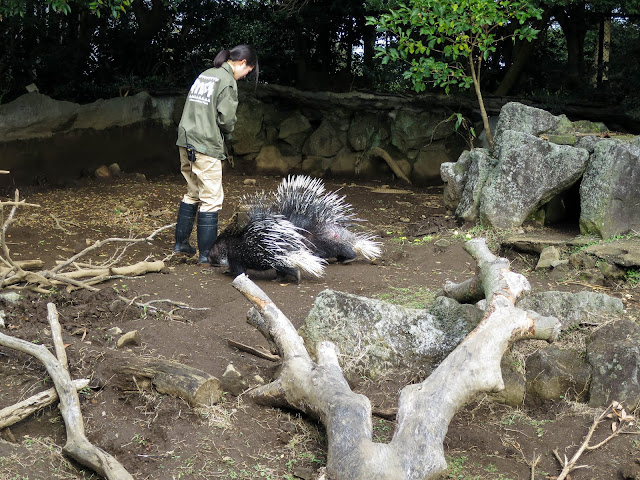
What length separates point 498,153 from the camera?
22.6ft

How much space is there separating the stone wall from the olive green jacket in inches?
163

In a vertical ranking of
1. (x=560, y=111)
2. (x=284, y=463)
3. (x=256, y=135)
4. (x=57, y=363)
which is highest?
(x=560, y=111)

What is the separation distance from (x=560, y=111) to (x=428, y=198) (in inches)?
79.0

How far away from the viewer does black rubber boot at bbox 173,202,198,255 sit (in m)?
6.13

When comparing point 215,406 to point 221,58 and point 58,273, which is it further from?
point 221,58

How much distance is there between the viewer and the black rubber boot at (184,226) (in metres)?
6.13

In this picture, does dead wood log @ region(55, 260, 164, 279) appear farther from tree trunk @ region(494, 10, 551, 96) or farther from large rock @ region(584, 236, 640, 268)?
tree trunk @ region(494, 10, 551, 96)

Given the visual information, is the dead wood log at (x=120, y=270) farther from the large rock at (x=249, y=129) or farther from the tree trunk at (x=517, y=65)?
the tree trunk at (x=517, y=65)

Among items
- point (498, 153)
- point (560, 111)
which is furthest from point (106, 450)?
point (560, 111)

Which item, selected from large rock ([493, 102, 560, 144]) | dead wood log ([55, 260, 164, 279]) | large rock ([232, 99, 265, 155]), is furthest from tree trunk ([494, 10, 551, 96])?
dead wood log ([55, 260, 164, 279])

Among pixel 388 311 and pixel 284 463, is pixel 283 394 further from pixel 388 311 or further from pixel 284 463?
pixel 388 311

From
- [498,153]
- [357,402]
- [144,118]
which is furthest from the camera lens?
[144,118]

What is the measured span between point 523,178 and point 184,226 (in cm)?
315

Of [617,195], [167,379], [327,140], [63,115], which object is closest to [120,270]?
[167,379]
